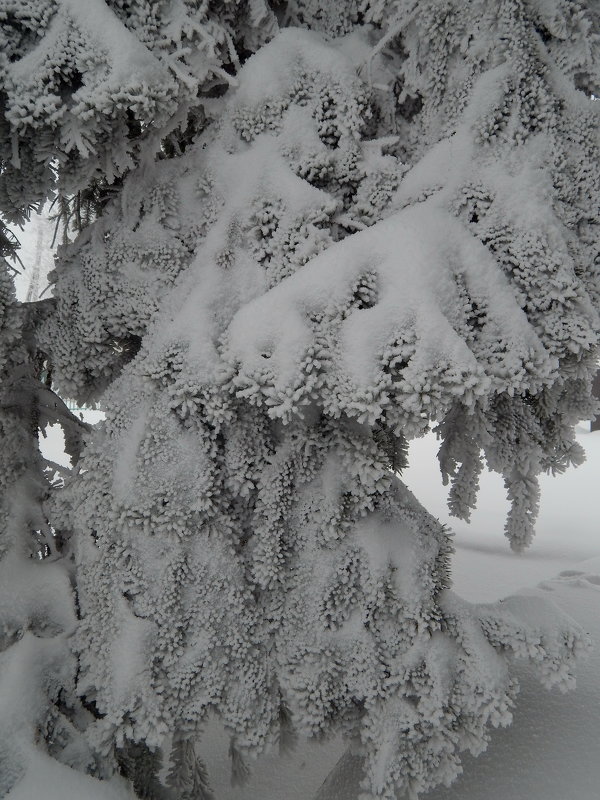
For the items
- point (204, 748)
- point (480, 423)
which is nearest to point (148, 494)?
point (480, 423)

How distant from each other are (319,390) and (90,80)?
0.99 m

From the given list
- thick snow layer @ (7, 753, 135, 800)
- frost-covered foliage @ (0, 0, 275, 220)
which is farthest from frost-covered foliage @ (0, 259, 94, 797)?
frost-covered foliage @ (0, 0, 275, 220)

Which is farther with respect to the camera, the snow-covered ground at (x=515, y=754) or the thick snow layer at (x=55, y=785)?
the snow-covered ground at (x=515, y=754)

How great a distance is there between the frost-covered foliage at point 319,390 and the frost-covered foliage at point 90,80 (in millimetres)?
170

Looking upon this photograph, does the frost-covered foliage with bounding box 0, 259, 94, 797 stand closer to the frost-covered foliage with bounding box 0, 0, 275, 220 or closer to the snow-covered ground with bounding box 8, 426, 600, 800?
the snow-covered ground with bounding box 8, 426, 600, 800

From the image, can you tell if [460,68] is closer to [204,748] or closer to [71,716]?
[71,716]

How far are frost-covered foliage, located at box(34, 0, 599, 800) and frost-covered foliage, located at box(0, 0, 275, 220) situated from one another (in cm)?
17

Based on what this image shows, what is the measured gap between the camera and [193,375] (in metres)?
1.61

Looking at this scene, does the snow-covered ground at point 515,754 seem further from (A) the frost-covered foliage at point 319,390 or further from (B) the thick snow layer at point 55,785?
(A) the frost-covered foliage at point 319,390

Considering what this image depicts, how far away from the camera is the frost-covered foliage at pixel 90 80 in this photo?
1.47 meters

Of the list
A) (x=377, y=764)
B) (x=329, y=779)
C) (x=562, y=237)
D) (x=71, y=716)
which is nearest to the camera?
(x=562, y=237)

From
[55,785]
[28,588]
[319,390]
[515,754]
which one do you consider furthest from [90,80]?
[515,754]

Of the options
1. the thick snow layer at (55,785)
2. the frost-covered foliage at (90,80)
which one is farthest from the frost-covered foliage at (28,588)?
the frost-covered foliage at (90,80)

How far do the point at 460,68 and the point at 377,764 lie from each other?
2.03 metres
